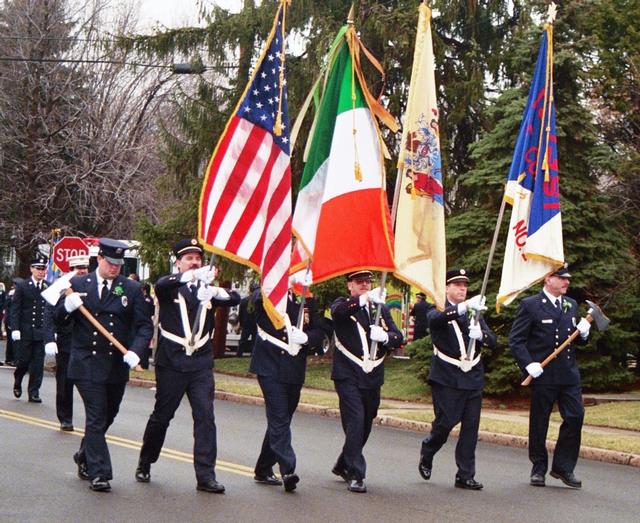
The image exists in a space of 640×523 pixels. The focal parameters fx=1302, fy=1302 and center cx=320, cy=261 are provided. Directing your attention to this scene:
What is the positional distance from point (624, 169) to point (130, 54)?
48.7 feet

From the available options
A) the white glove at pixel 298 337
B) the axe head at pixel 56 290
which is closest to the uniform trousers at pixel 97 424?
the axe head at pixel 56 290

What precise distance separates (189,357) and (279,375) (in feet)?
2.65

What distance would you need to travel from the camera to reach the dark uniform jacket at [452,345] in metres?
11.6

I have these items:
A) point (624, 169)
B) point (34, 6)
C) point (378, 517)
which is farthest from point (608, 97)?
point (34, 6)

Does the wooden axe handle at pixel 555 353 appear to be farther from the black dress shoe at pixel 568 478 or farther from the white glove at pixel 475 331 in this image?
the black dress shoe at pixel 568 478

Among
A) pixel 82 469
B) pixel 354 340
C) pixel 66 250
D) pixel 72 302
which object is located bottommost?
pixel 82 469

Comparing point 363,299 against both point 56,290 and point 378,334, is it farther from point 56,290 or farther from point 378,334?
point 56,290

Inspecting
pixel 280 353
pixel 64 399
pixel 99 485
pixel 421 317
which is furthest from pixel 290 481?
pixel 421 317

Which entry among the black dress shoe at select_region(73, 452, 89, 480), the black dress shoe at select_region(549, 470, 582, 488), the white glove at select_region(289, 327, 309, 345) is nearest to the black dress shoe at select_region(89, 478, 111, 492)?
the black dress shoe at select_region(73, 452, 89, 480)

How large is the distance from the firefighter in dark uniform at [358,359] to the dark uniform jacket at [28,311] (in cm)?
850

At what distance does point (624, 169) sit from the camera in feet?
71.1

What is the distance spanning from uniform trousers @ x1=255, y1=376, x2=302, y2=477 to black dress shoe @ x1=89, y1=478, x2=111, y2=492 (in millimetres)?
1369

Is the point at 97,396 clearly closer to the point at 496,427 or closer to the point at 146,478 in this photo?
the point at 146,478

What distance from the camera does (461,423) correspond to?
37.9 feet
